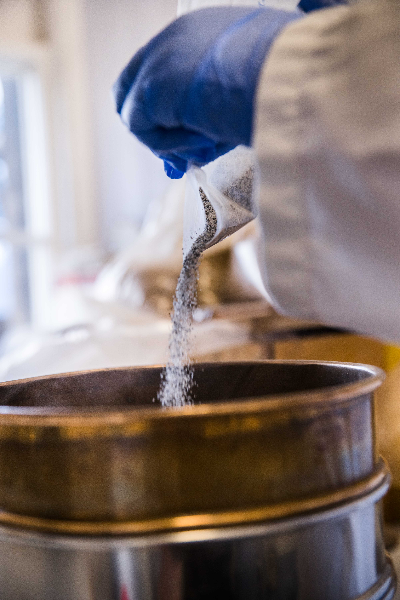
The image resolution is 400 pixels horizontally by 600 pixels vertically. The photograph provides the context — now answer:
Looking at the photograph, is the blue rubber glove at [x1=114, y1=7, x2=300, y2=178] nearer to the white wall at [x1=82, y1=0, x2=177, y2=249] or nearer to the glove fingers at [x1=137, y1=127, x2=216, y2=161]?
the glove fingers at [x1=137, y1=127, x2=216, y2=161]

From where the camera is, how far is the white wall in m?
2.89

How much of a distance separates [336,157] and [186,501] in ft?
0.66

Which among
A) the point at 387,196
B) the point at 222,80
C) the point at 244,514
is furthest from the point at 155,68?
the point at 244,514

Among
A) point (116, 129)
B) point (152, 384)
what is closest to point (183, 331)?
point (152, 384)

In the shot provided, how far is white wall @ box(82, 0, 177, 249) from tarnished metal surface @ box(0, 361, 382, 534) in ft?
8.68

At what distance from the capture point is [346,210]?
36cm

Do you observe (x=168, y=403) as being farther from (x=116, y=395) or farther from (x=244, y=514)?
(x=244, y=514)

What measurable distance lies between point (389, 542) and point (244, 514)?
32 cm

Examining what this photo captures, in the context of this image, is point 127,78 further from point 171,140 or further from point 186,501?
point 186,501

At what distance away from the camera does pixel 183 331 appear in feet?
1.59

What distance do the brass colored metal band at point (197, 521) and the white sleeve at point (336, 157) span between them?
0.13 metres

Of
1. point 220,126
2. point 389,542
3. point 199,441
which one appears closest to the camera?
point 199,441

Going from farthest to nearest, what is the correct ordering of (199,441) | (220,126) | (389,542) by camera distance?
(389,542)
(220,126)
(199,441)

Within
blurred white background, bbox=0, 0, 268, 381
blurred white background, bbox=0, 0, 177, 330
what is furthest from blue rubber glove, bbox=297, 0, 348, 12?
blurred white background, bbox=0, 0, 177, 330
